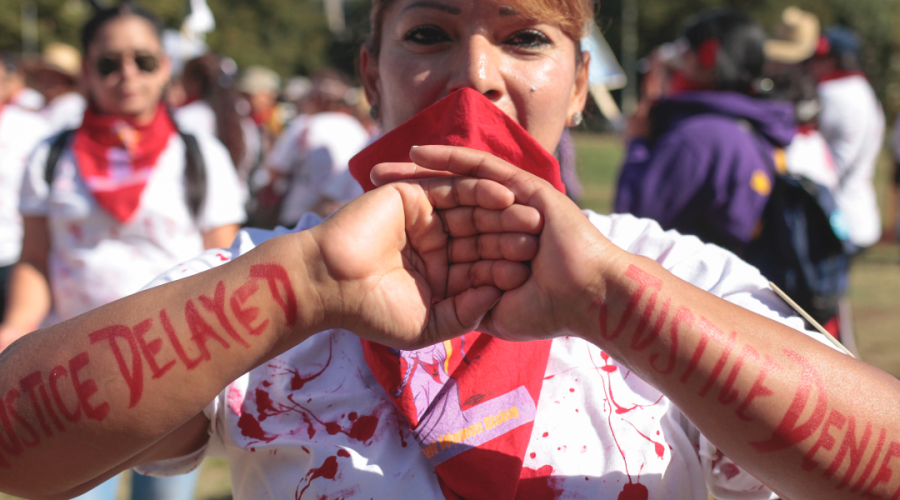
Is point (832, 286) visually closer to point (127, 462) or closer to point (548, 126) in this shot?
point (548, 126)

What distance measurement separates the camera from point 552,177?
168cm

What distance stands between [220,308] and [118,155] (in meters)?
2.28

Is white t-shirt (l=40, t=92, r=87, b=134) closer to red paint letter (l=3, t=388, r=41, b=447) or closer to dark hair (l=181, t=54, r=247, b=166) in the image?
dark hair (l=181, t=54, r=247, b=166)

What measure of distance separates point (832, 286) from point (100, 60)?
3.40 meters

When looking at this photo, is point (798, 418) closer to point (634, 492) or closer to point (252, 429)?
point (634, 492)

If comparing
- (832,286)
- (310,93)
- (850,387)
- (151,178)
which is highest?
(850,387)

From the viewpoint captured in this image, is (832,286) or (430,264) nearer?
(430,264)

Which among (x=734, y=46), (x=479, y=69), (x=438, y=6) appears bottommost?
(x=734, y=46)

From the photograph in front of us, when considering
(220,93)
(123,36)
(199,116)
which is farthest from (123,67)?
(199,116)

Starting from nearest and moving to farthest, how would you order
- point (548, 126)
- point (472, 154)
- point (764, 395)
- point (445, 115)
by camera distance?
point (764, 395) < point (472, 154) < point (445, 115) < point (548, 126)

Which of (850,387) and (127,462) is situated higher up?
(850,387)

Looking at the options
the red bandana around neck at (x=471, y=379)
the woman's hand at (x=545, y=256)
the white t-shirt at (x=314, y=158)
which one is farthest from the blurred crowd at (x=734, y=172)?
the white t-shirt at (x=314, y=158)

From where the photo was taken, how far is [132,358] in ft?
4.42

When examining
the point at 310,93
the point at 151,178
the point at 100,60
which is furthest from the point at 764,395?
the point at 310,93
